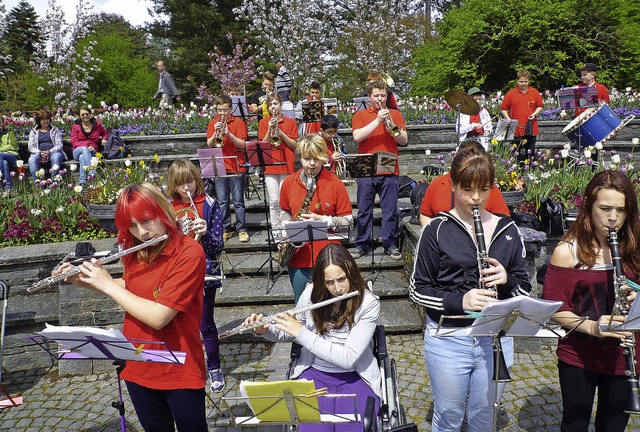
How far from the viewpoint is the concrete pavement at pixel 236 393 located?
12.7 feet

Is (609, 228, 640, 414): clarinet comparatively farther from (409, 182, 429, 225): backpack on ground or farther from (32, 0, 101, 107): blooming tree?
(32, 0, 101, 107): blooming tree

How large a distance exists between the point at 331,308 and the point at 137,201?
134 cm

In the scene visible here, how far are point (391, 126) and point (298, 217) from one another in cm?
198

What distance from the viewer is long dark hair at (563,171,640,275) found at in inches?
99.6

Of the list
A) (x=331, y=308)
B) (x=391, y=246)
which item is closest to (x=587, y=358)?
(x=331, y=308)

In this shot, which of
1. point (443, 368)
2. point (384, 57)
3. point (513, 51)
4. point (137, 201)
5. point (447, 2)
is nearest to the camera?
point (137, 201)

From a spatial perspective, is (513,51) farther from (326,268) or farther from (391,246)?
(326,268)

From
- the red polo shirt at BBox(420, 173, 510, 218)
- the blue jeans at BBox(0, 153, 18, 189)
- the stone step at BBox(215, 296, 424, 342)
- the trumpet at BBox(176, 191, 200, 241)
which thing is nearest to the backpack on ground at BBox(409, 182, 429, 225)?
the stone step at BBox(215, 296, 424, 342)

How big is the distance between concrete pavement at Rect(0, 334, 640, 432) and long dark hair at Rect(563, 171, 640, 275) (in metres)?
1.74

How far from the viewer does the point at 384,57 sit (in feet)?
66.4

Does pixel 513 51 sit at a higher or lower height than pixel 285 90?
higher

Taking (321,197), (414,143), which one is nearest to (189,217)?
(321,197)

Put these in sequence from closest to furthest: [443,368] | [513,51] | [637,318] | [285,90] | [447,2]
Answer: [637,318] → [443,368] → [285,90] → [513,51] → [447,2]

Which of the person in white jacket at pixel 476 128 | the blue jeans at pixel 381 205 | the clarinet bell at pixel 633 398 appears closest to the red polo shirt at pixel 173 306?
the clarinet bell at pixel 633 398
